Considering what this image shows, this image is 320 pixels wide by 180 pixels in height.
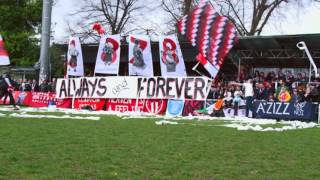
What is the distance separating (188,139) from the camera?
520 inches

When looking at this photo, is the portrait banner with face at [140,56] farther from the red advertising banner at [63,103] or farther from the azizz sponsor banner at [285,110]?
the azizz sponsor banner at [285,110]

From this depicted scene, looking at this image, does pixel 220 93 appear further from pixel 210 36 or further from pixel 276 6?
pixel 276 6

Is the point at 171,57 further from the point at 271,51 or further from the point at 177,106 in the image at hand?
the point at 271,51

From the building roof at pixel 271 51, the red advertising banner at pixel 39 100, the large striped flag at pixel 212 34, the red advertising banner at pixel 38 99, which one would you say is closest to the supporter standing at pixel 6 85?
the red advertising banner at pixel 39 100

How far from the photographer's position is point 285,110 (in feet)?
80.6

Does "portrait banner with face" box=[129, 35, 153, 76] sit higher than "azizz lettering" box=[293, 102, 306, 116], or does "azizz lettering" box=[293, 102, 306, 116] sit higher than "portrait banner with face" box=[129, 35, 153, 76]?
"portrait banner with face" box=[129, 35, 153, 76]

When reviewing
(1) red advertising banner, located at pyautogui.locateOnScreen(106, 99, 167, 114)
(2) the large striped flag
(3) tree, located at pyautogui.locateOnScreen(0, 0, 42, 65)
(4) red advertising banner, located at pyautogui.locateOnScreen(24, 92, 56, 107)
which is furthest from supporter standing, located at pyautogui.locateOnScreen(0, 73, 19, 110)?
(3) tree, located at pyautogui.locateOnScreen(0, 0, 42, 65)

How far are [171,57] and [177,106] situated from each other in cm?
236

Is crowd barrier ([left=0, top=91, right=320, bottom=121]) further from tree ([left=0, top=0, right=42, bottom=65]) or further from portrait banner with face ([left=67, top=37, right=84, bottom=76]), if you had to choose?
tree ([left=0, top=0, right=42, bottom=65])

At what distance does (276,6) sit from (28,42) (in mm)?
27411

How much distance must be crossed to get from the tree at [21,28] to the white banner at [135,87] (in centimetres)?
3090

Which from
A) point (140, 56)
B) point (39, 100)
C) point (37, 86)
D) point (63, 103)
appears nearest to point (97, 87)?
point (63, 103)

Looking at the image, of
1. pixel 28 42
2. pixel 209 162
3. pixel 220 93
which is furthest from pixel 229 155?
pixel 28 42

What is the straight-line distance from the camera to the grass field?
8086 mm
